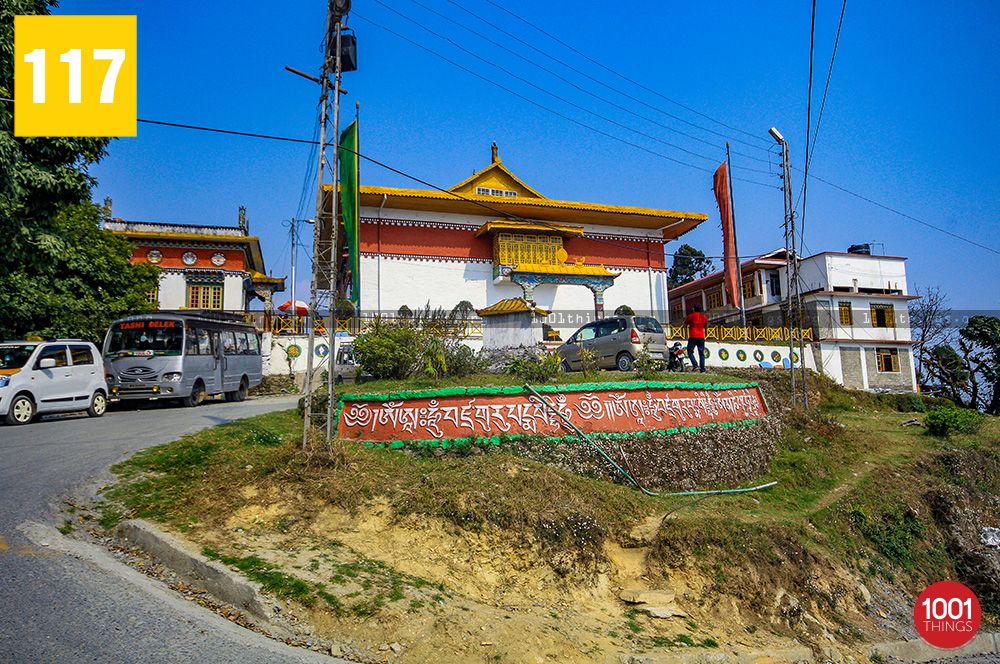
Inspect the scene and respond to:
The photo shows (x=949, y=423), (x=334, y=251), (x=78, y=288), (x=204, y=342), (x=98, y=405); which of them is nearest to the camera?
(x=334, y=251)

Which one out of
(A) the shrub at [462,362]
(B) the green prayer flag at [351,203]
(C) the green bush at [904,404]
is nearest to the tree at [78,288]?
→ (B) the green prayer flag at [351,203]

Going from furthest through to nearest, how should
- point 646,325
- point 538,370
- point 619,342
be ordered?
point 646,325 < point 619,342 < point 538,370

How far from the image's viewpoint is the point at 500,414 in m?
9.17

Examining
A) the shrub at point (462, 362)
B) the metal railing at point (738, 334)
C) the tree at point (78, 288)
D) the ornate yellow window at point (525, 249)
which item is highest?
the ornate yellow window at point (525, 249)

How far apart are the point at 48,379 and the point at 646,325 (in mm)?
14900

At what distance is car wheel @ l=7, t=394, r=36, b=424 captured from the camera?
12289 millimetres

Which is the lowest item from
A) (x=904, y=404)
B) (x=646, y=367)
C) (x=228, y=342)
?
(x=904, y=404)

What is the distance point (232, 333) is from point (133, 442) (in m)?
10.0

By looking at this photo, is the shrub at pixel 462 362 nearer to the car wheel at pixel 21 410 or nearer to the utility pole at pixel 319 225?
the utility pole at pixel 319 225

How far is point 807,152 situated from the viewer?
1276 cm

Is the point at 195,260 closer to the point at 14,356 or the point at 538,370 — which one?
the point at 14,356

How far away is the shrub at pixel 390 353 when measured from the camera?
13.1m

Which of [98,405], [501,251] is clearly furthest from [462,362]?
[501,251]

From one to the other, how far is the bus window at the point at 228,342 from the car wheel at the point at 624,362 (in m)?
11.8
